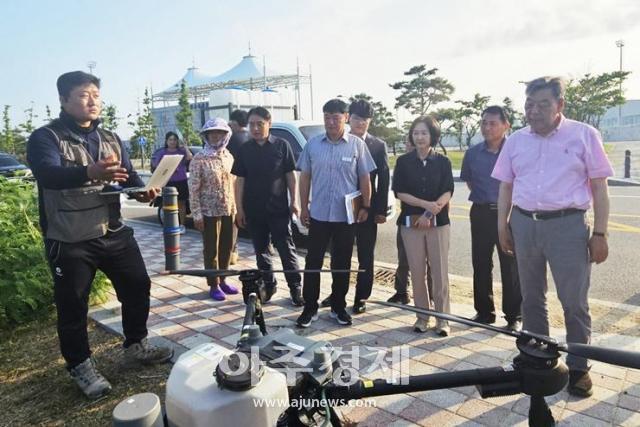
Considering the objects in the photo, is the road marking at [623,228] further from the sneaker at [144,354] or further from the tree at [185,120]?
the tree at [185,120]

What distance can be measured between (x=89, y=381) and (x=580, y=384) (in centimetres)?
302

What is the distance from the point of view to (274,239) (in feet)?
15.1

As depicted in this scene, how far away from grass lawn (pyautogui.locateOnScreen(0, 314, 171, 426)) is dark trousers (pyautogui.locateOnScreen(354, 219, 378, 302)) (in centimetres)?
182

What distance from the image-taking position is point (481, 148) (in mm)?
4008

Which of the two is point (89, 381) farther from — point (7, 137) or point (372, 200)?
point (7, 137)

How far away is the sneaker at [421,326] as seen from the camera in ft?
12.3

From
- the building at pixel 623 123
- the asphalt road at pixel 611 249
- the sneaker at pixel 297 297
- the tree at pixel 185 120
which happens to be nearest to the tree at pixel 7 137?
the tree at pixel 185 120

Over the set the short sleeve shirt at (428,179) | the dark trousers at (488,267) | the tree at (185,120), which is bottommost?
the dark trousers at (488,267)

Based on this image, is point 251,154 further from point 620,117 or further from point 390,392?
point 620,117

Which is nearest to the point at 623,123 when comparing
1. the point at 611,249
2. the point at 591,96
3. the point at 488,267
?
the point at 591,96

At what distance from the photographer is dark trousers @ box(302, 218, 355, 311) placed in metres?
3.96

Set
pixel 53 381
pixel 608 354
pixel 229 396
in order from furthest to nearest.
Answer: pixel 53 381
pixel 229 396
pixel 608 354

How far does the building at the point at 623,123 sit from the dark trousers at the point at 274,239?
5720cm

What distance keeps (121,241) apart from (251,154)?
5.56 ft
